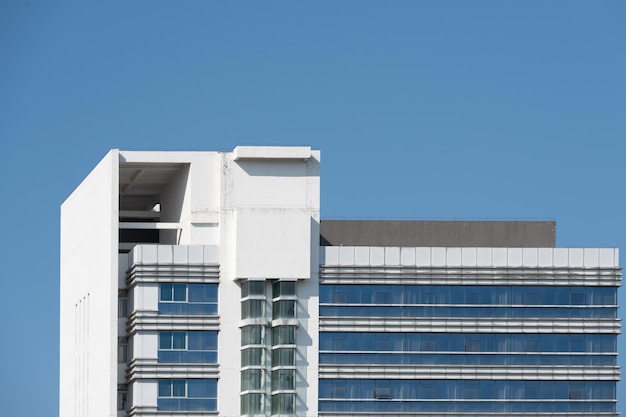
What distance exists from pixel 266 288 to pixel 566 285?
69.8ft

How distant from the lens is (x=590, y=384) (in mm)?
150250

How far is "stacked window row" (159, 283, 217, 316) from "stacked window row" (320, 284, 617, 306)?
7678 millimetres

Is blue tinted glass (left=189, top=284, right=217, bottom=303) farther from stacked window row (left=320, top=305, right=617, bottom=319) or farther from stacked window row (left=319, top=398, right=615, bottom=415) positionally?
stacked window row (left=319, top=398, right=615, bottom=415)

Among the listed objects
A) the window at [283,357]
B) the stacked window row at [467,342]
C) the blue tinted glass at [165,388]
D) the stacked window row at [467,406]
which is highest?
the stacked window row at [467,342]

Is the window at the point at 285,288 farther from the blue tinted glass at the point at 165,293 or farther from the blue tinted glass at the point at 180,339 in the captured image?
the blue tinted glass at the point at 165,293

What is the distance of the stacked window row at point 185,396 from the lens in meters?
146

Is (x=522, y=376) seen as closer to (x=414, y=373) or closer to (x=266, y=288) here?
(x=414, y=373)

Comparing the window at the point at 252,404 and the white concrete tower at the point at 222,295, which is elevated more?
the white concrete tower at the point at 222,295

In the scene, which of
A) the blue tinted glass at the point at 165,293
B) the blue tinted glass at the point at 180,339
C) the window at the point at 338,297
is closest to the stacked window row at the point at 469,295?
the window at the point at 338,297

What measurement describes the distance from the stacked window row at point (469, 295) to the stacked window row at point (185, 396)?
10.2 meters

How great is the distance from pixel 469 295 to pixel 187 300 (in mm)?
19617

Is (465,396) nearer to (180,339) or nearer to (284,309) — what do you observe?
(284,309)

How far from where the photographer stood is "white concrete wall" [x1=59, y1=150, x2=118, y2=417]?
148 m

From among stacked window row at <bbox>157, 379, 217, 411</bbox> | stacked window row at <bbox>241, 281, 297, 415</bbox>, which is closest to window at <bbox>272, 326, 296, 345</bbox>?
stacked window row at <bbox>241, 281, 297, 415</bbox>
